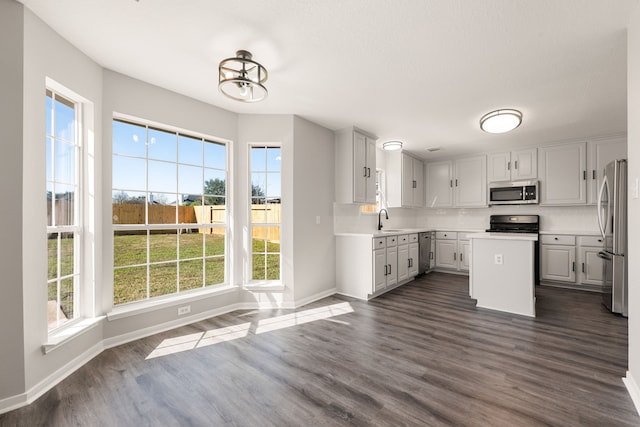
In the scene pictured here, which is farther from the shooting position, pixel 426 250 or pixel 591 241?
pixel 426 250

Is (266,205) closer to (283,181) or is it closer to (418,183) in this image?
(283,181)

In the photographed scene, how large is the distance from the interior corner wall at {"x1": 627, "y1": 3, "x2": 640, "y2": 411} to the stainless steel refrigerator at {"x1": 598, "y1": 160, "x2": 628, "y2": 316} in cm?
180

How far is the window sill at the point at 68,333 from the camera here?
1.96 meters

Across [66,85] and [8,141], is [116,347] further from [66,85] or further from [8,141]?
[66,85]

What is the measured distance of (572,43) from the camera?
2115 mm

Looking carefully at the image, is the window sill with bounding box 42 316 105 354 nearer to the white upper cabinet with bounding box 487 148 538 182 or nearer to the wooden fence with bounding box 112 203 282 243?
the wooden fence with bounding box 112 203 282 243

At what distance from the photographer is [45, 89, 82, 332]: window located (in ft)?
7.11

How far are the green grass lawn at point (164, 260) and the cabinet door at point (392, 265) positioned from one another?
1.71 meters

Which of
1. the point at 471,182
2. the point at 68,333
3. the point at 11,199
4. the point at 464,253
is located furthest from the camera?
the point at 471,182

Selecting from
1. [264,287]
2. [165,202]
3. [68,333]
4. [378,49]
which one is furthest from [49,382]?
[378,49]

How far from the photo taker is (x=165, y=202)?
3029 mm

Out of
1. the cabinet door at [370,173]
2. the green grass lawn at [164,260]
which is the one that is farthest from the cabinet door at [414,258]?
the green grass lawn at [164,260]

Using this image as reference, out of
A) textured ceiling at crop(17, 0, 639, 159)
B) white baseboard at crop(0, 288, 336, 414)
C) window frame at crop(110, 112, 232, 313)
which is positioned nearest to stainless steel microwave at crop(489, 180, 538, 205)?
textured ceiling at crop(17, 0, 639, 159)

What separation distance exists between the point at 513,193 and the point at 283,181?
4.30 metres
